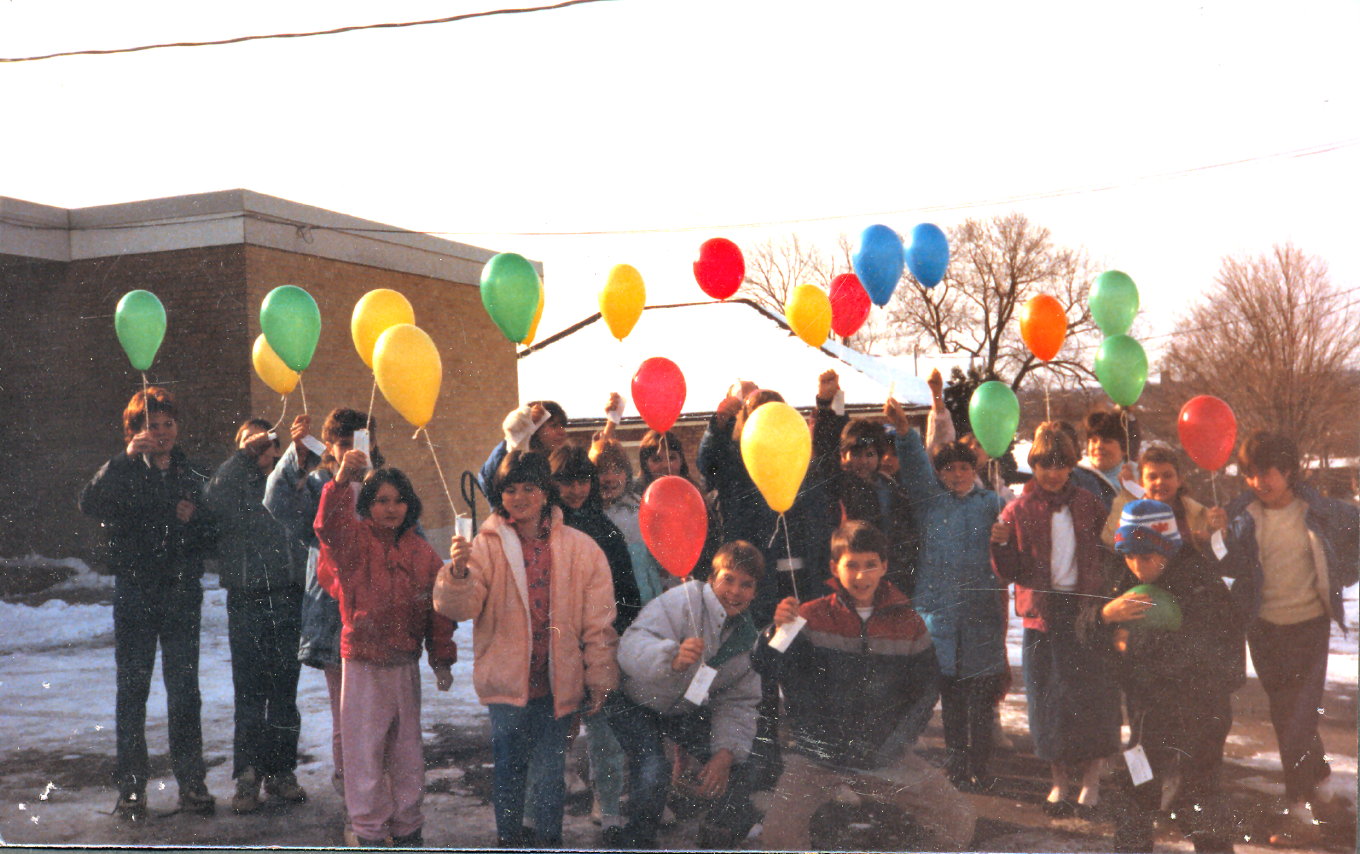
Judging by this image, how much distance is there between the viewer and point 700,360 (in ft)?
Result: 11.9

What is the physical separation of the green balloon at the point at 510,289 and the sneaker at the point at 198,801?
1995mm

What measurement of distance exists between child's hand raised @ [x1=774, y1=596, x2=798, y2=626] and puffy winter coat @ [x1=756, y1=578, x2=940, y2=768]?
83 millimetres

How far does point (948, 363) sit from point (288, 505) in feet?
7.66

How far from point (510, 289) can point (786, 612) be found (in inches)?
54.3

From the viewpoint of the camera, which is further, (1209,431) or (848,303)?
(848,303)

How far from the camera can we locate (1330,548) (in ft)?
10.3

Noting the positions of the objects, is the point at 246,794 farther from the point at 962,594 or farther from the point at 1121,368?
the point at 1121,368

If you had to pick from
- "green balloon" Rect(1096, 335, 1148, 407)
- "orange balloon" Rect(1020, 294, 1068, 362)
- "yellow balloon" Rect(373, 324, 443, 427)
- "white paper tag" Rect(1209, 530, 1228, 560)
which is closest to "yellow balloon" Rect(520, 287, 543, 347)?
"yellow balloon" Rect(373, 324, 443, 427)

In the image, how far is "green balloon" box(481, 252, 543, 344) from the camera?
3.35 m

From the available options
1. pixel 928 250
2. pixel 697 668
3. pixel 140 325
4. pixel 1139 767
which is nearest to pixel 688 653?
pixel 697 668

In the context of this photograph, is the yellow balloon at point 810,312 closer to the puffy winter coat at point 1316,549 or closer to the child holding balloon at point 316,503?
the puffy winter coat at point 1316,549

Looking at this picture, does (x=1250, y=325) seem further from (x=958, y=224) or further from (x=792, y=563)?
(x=792, y=563)

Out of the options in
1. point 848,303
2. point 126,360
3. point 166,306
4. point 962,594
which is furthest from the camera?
point 126,360

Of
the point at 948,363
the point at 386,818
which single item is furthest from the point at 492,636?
the point at 948,363
